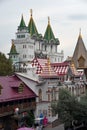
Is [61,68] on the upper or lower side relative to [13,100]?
upper

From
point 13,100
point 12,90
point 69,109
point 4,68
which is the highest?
point 4,68

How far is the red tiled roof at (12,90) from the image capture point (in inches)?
1425

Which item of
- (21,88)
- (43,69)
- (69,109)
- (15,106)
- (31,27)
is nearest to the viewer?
(15,106)

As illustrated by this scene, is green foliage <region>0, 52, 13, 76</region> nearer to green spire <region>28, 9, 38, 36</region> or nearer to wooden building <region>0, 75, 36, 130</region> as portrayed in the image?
wooden building <region>0, 75, 36, 130</region>

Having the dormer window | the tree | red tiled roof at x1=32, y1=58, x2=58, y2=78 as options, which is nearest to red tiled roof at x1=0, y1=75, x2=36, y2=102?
the dormer window

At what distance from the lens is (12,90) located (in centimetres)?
3862

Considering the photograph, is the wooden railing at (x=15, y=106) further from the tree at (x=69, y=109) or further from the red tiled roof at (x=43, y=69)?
the red tiled roof at (x=43, y=69)

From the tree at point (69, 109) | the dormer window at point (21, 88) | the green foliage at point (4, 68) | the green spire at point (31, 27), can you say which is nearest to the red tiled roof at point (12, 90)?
the dormer window at point (21, 88)

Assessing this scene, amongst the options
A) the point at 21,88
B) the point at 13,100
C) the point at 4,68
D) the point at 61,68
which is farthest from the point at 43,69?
the point at 4,68

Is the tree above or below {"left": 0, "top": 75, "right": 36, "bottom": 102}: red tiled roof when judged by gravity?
below

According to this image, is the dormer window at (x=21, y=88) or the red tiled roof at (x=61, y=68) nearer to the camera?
the dormer window at (x=21, y=88)

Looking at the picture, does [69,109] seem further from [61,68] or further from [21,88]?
[61,68]

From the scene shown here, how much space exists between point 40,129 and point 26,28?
8826cm

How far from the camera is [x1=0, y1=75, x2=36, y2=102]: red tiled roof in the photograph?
36.2 meters
